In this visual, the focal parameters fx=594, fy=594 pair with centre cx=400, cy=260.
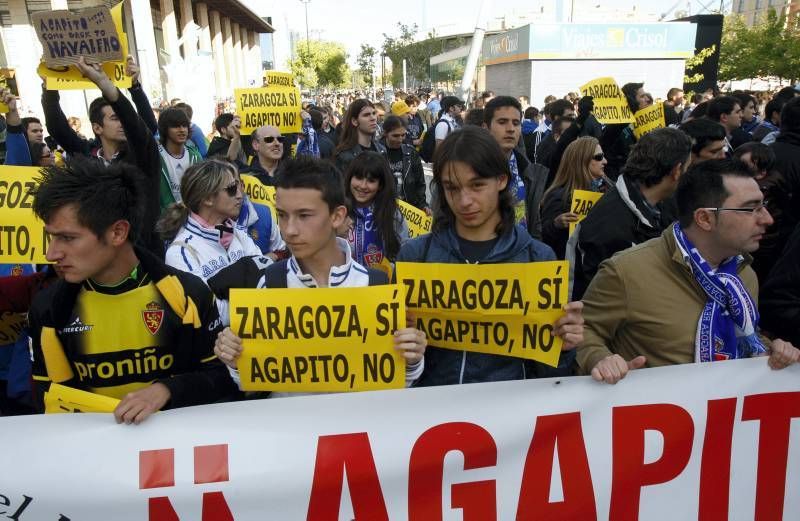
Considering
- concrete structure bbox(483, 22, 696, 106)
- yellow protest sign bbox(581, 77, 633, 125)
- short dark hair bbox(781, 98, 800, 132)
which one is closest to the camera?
short dark hair bbox(781, 98, 800, 132)

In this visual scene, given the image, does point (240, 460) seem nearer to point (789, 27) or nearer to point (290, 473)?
point (290, 473)

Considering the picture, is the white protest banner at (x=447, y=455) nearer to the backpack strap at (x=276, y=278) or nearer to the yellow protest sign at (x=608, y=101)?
the backpack strap at (x=276, y=278)

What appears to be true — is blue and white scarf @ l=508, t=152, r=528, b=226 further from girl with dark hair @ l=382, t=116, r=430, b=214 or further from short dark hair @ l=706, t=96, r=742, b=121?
short dark hair @ l=706, t=96, r=742, b=121

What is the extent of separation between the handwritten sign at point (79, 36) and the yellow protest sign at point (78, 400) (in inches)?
113

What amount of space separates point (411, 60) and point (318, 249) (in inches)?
2507

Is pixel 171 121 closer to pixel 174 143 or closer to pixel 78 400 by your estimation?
pixel 174 143

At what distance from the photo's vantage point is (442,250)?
236cm

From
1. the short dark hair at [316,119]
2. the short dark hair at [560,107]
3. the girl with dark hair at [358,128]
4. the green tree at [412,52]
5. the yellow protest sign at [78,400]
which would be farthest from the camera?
the green tree at [412,52]

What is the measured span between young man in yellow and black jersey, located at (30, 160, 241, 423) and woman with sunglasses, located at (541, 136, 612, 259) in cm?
301

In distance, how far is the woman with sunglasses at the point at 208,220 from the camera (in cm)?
332

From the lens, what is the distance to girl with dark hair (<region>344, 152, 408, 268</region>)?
425cm

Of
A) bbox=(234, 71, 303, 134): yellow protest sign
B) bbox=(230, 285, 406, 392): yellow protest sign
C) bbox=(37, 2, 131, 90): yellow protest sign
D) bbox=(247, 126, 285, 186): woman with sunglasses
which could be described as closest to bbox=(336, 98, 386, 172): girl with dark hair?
bbox=(247, 126, 285, 186): woman with sunglasses

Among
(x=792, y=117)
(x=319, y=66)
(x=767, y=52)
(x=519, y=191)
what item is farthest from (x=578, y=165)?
(x=319, y=66)

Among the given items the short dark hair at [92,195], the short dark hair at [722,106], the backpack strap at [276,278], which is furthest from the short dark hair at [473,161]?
the short dark hair at [722,106]
